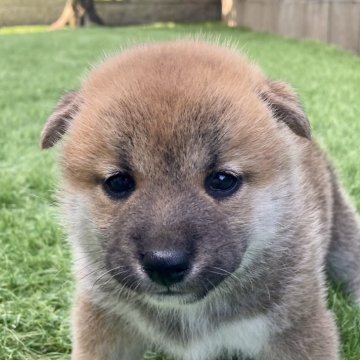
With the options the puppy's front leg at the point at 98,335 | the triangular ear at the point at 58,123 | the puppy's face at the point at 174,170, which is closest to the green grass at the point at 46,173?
the triangular ear at the point at 58,123

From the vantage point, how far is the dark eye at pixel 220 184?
186 cm

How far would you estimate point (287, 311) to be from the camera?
2074 mm

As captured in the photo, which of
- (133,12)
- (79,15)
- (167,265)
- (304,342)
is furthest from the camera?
(133,12)

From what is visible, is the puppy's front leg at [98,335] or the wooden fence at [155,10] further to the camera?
the wooden fence at [155,10]

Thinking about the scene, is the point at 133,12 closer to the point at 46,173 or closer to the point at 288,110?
the point at 46,173

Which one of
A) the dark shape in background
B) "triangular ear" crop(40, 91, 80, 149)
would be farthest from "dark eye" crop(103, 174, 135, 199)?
the dark shape in background

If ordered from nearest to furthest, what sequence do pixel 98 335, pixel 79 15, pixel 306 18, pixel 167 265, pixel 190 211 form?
pixel 167 265 → pixel 190 211 → pixel 98 335 → pixel 306 18 → pixel 79 15

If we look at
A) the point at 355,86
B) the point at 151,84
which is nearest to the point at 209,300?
the point at 151,84

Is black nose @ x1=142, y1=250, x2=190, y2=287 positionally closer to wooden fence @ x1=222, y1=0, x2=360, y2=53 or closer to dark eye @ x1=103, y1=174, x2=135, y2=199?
dark eye @ x1=103, y1=174, x2=135, y2=199

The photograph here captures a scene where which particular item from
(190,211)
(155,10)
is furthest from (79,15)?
(190,211)

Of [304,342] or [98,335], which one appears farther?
[98,335]

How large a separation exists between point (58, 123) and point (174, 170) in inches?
21.9

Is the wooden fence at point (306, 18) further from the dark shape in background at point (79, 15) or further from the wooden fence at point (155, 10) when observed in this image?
the dark shape in background at point (79, 15)

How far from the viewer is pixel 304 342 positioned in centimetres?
210
